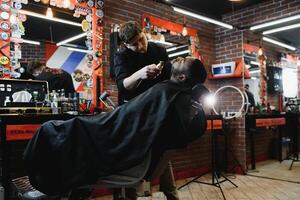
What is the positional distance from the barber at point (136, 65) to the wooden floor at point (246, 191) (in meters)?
1.27

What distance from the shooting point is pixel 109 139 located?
132 centimetres

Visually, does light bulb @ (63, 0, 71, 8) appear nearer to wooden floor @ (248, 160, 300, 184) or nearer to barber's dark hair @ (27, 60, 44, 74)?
barber's dark hair @ (27, 60, 44, 74)

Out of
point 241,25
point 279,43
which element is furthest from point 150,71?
point 279,43

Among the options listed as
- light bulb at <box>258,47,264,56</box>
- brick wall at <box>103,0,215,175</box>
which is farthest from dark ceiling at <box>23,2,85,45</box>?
light bulb at <box>258,47,264,56</box>

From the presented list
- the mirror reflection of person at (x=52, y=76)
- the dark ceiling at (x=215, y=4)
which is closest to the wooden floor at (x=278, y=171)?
the dark ceiling at (x=215, y=4)

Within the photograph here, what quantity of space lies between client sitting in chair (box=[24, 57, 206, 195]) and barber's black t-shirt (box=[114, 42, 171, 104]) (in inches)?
26.8

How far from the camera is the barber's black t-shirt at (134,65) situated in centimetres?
209

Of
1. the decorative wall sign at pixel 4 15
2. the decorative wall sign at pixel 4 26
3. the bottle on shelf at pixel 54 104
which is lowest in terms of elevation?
the bottle on shelf at pixel 54 104

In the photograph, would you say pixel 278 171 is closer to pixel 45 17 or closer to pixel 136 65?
pixel 136 65

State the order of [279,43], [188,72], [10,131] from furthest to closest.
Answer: [279,43] < [10,131] < [188,72]

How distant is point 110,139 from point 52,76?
2055 millimetres

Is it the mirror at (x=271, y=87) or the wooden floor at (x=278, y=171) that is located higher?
the mirror at (x=271, y=87)

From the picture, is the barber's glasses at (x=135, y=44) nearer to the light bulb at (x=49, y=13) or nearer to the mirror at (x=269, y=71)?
the light bulb at (x=49, y=13)

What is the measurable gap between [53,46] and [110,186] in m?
2.23
